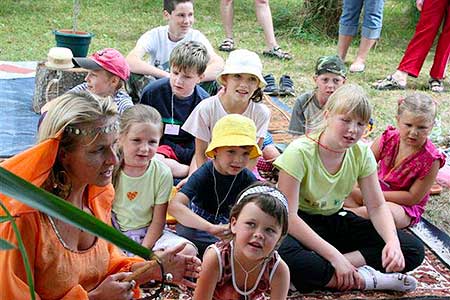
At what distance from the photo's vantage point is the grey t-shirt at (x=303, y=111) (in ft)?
12.0

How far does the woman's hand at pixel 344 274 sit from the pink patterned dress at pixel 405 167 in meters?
0.63

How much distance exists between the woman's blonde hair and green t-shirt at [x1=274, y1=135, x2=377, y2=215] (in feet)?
3.81

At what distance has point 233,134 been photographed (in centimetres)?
278

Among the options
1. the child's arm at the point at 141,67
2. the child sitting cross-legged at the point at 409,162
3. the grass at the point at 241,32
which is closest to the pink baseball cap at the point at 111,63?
the child's arm at the point at 141,67

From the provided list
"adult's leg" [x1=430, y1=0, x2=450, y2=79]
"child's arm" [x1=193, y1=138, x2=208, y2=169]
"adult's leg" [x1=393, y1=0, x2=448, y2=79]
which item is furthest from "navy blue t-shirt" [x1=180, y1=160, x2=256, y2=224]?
"adult's leg" [x1=430, y1=0, x2=450, y2=79]

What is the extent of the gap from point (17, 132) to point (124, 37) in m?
3.46

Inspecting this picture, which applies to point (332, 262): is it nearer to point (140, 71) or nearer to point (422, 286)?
point (422, 286)

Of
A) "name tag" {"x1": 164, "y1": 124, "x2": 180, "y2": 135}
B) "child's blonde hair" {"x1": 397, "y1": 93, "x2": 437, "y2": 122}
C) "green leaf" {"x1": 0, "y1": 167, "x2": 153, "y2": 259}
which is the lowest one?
"name tag" {"x1": 164, "y1": 124, "x2": 180, "y2": 135}

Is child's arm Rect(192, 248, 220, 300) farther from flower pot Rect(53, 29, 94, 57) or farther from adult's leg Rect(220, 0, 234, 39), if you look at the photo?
adult's leg Rect(220, 0, 234, 39)

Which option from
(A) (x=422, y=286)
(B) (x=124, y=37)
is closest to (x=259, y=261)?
(A) (x=422, y=286)

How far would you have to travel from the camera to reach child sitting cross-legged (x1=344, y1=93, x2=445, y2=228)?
3074 millimetres

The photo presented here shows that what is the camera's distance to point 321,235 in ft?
9.29

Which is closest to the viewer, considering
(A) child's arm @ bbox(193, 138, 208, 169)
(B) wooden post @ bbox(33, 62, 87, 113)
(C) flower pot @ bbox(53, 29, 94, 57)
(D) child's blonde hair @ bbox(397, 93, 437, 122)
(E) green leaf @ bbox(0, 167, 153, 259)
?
(E) green leaf @ bbox(0, 167, 153, 259)

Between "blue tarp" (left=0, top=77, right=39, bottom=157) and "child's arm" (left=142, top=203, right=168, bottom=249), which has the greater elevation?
"child's arm" (left=142, top=203, right=168, bottom=249)
